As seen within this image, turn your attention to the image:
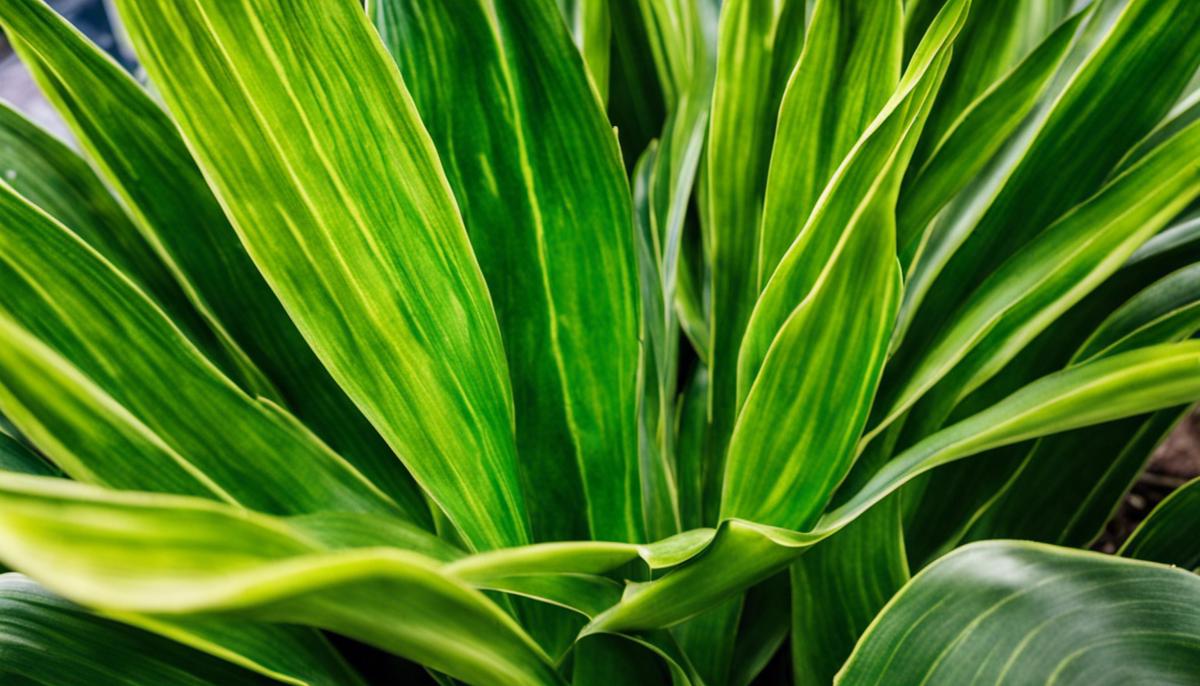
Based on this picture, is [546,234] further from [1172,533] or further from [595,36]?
[1172,533]

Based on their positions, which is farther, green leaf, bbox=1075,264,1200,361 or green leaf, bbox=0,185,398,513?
green leaf, bbox=1075,264,1200,361

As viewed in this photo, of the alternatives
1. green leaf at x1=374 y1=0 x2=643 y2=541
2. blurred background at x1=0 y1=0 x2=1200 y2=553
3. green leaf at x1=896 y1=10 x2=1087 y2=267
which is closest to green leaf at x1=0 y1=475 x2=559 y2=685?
green leaf at x1=374 y1=0 x2=643 y2=541

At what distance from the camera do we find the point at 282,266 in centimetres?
34

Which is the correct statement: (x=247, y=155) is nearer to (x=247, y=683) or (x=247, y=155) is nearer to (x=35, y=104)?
(x=247, y=683)

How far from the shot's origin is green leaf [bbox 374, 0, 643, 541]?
1.33 ft

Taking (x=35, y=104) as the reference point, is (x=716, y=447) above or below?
below

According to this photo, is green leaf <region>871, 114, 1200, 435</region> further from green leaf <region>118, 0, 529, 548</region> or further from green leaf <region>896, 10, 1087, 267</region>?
green leaf <region>118, 0, 529, 548</region>

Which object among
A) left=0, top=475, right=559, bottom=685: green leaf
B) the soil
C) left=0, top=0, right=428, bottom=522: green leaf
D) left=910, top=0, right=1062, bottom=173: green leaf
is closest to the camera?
left=0, top=475, right=559, bottom=685: green leaf

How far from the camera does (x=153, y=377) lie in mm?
352

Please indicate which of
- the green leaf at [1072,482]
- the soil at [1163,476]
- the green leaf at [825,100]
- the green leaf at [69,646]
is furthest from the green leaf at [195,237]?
the soil at [1163,476]

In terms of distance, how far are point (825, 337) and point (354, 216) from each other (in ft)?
0.65

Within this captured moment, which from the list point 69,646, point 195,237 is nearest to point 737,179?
point 195,237

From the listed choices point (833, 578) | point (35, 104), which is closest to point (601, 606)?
point (833, 578)

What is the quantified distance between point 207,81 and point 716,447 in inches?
12.9
